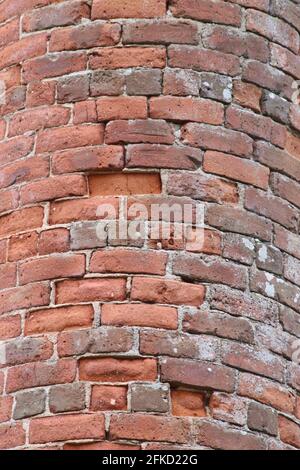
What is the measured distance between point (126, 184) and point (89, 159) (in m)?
0.14

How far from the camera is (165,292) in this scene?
4.85 m

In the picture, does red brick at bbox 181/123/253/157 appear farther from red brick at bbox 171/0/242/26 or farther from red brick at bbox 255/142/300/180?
red brick at bbox 171/0/242/26

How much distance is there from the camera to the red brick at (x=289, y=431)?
16.0 ft

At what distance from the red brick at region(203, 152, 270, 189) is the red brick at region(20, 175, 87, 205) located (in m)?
0.38

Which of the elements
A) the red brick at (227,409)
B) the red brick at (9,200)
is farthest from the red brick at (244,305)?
the red brick at (9,200)

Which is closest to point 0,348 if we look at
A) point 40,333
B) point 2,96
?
point 40,333

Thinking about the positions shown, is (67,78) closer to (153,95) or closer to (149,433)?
(153,95)

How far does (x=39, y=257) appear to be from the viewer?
4969 mm

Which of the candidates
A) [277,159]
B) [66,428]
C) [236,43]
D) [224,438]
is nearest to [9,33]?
[236,43]

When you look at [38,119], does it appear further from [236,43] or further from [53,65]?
[236,43]

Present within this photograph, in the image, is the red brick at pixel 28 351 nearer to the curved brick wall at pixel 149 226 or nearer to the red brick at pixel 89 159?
the curved brick wall at pixel 149 226

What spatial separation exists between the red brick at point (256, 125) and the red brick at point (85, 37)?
433 mm
